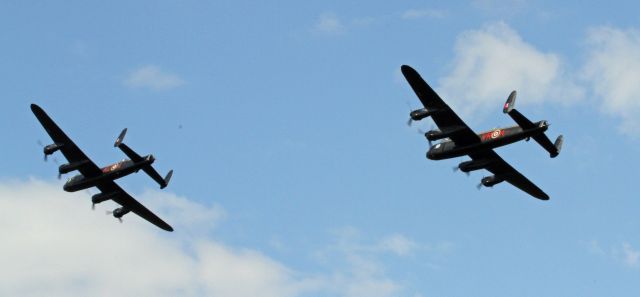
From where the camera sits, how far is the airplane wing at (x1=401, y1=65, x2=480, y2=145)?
8344cm

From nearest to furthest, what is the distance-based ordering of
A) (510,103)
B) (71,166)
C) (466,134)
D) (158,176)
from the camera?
(510,103), (466,134), (158,176), (71,166)

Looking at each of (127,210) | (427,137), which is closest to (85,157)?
(127,210)

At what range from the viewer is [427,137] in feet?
290

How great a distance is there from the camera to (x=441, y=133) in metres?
87.6

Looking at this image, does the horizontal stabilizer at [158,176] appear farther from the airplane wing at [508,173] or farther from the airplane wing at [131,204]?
the airplane wing at [508,173]

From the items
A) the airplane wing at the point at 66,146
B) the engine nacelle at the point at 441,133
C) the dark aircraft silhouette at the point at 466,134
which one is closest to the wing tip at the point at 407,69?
the dark aircraft silhouette at the point at 466,134

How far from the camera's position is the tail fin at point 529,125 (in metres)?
82.2

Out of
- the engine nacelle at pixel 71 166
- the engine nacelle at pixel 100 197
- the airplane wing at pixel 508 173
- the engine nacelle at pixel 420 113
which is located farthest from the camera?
the engine nacelle at pixel 100 197

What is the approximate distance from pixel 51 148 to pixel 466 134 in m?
31.1

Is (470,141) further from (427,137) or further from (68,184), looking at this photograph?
(68,184)

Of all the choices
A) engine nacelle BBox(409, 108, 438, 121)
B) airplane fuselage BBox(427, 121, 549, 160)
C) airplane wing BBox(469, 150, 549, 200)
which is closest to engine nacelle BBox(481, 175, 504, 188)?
airplane wing BBox(469, 150, 549, 200)

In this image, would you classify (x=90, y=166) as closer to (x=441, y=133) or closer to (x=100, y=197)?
(x=100, y=197)

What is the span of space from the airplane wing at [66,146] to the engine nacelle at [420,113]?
2505 cm

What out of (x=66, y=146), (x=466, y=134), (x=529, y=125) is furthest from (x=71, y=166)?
(x=529, y=125)
